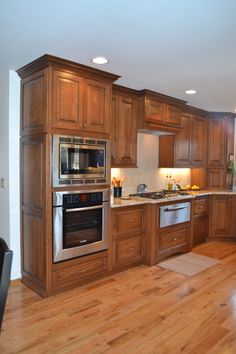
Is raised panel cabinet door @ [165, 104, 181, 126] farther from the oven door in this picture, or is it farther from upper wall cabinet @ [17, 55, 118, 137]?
the oven door

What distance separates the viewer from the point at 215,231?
506 cm

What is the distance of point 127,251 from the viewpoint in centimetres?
354

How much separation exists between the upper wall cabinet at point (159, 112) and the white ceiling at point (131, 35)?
60 cm

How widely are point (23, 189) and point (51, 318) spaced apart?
1.40 metres

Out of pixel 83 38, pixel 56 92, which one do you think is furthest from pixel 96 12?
pixel 56 92

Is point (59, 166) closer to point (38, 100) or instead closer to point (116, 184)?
point (38, 100)

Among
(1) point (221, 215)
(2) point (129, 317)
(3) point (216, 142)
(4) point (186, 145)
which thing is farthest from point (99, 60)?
(1) point (221, 215)

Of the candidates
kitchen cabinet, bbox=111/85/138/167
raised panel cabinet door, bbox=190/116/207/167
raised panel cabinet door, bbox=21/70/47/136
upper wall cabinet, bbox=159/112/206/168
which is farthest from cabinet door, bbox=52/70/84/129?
raised panel cabinet door, bbox=190/116/207/167

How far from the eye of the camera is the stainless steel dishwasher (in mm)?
3822

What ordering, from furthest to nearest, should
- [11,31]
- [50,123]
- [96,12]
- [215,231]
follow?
[215,231] < [50,123] < [11,31] < [96,12]

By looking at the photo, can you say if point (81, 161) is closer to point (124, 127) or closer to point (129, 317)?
point (124, 127)

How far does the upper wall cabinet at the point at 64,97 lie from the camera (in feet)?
8.98

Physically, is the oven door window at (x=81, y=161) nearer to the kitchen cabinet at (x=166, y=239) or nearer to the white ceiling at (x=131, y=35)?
the white ceiling at (x=131, y=35)

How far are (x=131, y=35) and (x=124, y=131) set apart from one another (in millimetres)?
1644
